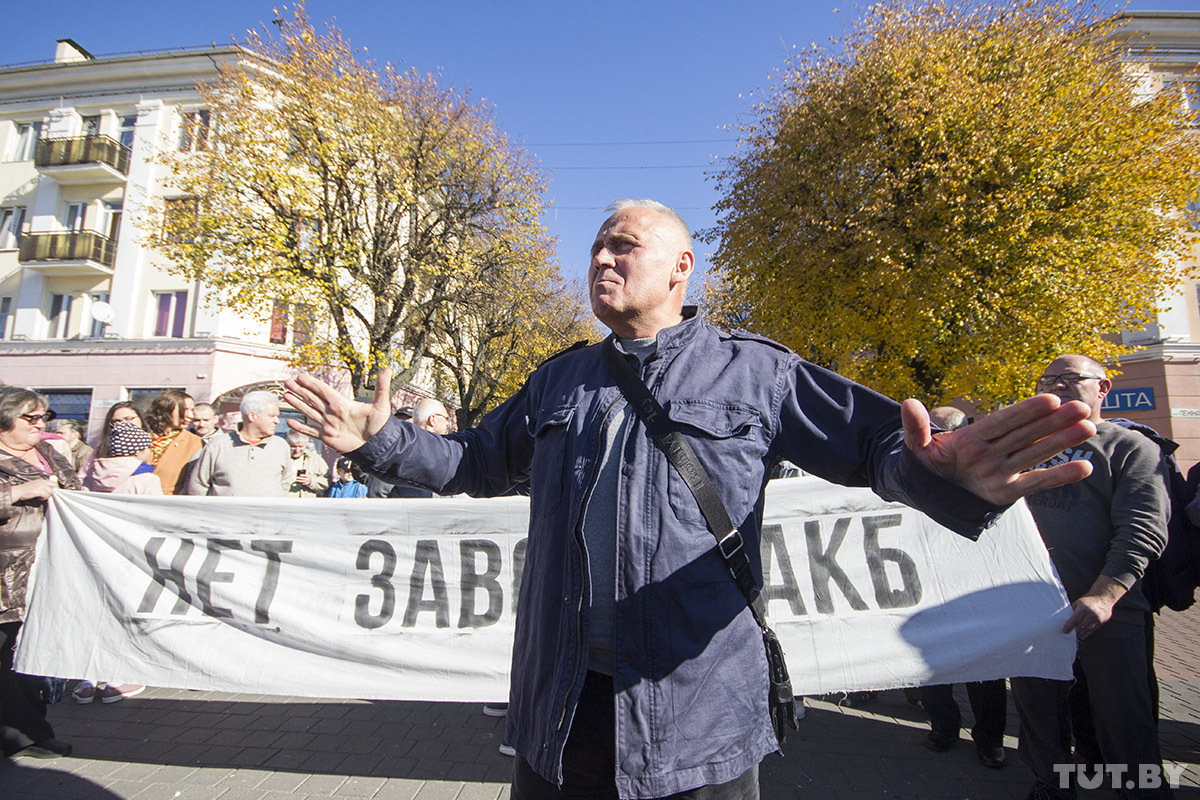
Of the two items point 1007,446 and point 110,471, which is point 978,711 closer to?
point 1007,446

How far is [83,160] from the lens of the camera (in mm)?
22984

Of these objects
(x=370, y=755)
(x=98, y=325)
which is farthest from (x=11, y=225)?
(x=370, y=755)

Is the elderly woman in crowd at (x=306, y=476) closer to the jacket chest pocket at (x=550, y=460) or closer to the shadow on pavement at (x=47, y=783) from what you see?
the shadow on pavement at (x=47, y=783)

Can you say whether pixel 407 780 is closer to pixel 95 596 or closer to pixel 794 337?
pixel 95 596

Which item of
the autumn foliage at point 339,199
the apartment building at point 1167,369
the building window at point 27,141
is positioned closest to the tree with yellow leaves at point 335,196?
the autumn foliage at point 339,199

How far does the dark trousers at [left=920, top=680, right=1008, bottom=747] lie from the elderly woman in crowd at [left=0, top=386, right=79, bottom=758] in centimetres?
515

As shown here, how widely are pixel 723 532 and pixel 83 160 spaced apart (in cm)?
3003

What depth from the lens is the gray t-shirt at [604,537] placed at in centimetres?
154

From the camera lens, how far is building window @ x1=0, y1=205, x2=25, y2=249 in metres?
24.2

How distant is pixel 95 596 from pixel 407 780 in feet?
7.07

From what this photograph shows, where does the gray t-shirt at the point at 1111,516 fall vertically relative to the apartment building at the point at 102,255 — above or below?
below

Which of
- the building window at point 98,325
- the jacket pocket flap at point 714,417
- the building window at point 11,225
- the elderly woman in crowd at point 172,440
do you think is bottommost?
the jacket pocket flap at point 714,417

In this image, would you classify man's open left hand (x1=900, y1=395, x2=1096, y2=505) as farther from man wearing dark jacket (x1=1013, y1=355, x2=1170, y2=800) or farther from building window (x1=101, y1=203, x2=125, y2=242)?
building window (x1=101, y1=203, x2=125, y2=242)

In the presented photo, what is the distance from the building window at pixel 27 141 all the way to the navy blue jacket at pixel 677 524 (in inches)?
1317
